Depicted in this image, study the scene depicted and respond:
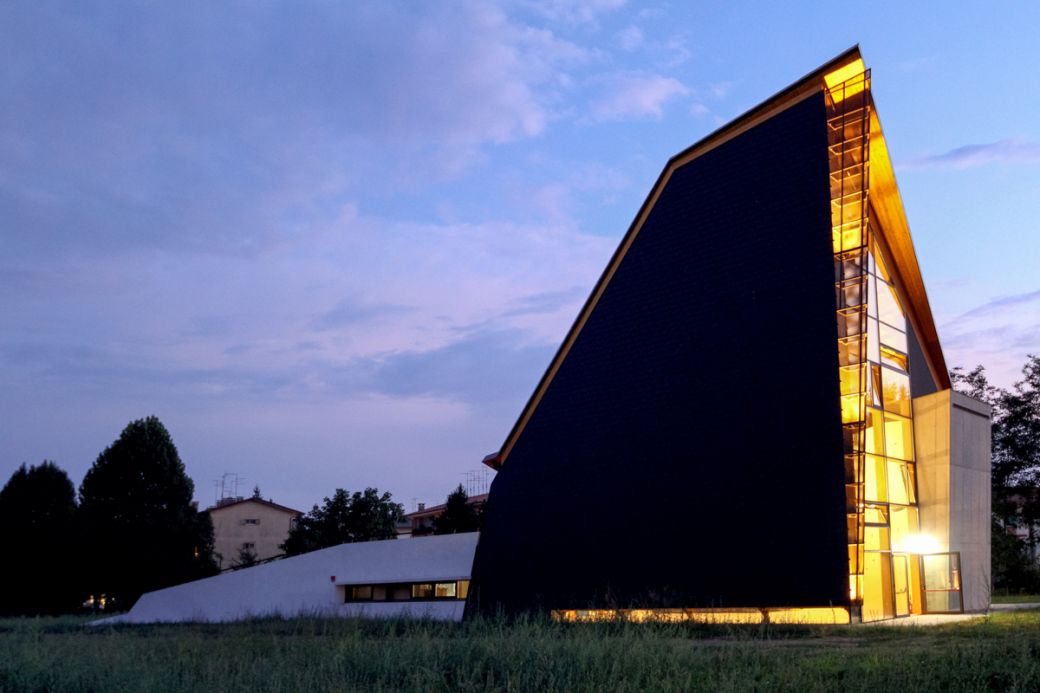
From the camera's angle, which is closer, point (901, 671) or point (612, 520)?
point (901, 671)

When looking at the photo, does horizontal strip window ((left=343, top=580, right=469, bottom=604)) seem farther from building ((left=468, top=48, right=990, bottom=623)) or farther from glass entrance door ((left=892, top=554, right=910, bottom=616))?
glass entrance door ((left=892, top=554, right=910, bottom=616))

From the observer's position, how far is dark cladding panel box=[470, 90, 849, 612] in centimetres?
1892

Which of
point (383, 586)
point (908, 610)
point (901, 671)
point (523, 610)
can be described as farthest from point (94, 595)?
point (901, 671)

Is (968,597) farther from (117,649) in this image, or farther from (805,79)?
(117,649)

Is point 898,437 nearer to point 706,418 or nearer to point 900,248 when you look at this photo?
point 900,248

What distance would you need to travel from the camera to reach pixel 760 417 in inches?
776

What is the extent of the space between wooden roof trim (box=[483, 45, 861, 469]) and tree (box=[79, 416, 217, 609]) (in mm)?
21908

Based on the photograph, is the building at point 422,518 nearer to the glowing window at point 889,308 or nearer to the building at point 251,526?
the building at point 251,526

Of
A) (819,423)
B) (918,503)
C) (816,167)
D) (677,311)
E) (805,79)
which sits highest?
(805,79)

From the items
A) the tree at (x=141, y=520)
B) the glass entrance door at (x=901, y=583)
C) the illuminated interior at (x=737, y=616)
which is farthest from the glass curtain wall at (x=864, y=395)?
the tree at (x=141, y=520)

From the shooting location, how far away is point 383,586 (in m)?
32.7


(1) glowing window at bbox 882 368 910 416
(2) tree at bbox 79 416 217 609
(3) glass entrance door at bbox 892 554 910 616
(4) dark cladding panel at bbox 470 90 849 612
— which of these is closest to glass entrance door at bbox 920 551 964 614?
(3) glass entrance door at bbox 892 554 910 616

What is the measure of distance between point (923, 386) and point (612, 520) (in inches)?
365

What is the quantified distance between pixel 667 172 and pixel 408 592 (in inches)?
695
